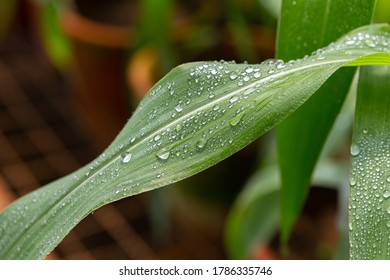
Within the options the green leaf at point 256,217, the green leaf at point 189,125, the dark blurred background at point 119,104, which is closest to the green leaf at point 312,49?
the green leaf at point 189,125

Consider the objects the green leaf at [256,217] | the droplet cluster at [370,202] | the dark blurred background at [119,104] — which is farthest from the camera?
the dark blurred background at [119,104]

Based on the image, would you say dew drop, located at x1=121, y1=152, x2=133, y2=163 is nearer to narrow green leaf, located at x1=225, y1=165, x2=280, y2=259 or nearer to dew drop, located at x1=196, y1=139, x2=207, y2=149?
dew drop, located at x1=196, y1=139, x2=207, y2=149

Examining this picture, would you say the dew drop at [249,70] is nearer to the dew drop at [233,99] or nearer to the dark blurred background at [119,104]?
the dew drop at [233,99]

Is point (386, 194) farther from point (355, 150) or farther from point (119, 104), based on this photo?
point (119, 104)

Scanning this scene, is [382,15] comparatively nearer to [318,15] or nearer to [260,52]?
[318,15]

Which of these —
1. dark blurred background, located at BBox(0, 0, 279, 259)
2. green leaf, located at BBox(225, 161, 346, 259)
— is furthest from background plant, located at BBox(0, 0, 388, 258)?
dark blurred background, located at BBox(0, 0, 279, 259)

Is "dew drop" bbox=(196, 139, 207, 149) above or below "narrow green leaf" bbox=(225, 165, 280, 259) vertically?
above

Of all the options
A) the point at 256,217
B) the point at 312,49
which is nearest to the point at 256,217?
the point at 256,217
